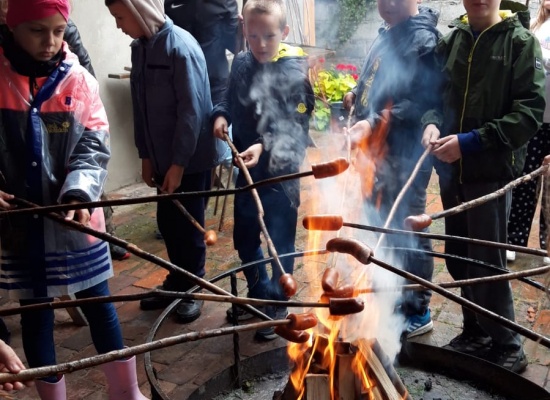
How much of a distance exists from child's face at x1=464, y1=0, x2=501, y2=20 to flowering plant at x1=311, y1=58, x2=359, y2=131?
4780 millimetres

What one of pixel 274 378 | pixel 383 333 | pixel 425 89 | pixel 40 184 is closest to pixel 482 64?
pixel 425 89

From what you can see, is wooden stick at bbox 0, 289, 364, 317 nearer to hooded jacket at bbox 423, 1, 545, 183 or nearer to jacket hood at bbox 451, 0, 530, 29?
hooded jacket at bbox 423, 1, 545, 183

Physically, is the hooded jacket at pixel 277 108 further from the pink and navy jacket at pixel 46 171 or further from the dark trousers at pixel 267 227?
the pink and navy jacket at pixel 46 171

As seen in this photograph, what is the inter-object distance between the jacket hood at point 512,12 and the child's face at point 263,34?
0.98m

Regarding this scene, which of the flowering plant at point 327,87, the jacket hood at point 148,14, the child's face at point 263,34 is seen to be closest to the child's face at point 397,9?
the child's face at point 263,34

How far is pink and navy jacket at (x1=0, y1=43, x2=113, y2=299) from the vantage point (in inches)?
93.6

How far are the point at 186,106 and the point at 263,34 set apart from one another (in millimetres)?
621

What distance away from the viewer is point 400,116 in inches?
123

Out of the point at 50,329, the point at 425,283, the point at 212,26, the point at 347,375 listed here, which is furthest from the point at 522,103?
the point at 212,26

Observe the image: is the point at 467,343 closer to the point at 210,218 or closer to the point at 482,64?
the point at 482,64

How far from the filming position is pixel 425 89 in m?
3.13

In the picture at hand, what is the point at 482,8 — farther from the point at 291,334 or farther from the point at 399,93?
the point at 291,334

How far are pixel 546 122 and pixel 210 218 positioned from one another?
3110 mm

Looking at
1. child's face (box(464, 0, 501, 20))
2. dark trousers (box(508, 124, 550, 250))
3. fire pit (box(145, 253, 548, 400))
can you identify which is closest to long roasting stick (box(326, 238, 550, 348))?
fire pit (box(145, 253, 548, 400))
